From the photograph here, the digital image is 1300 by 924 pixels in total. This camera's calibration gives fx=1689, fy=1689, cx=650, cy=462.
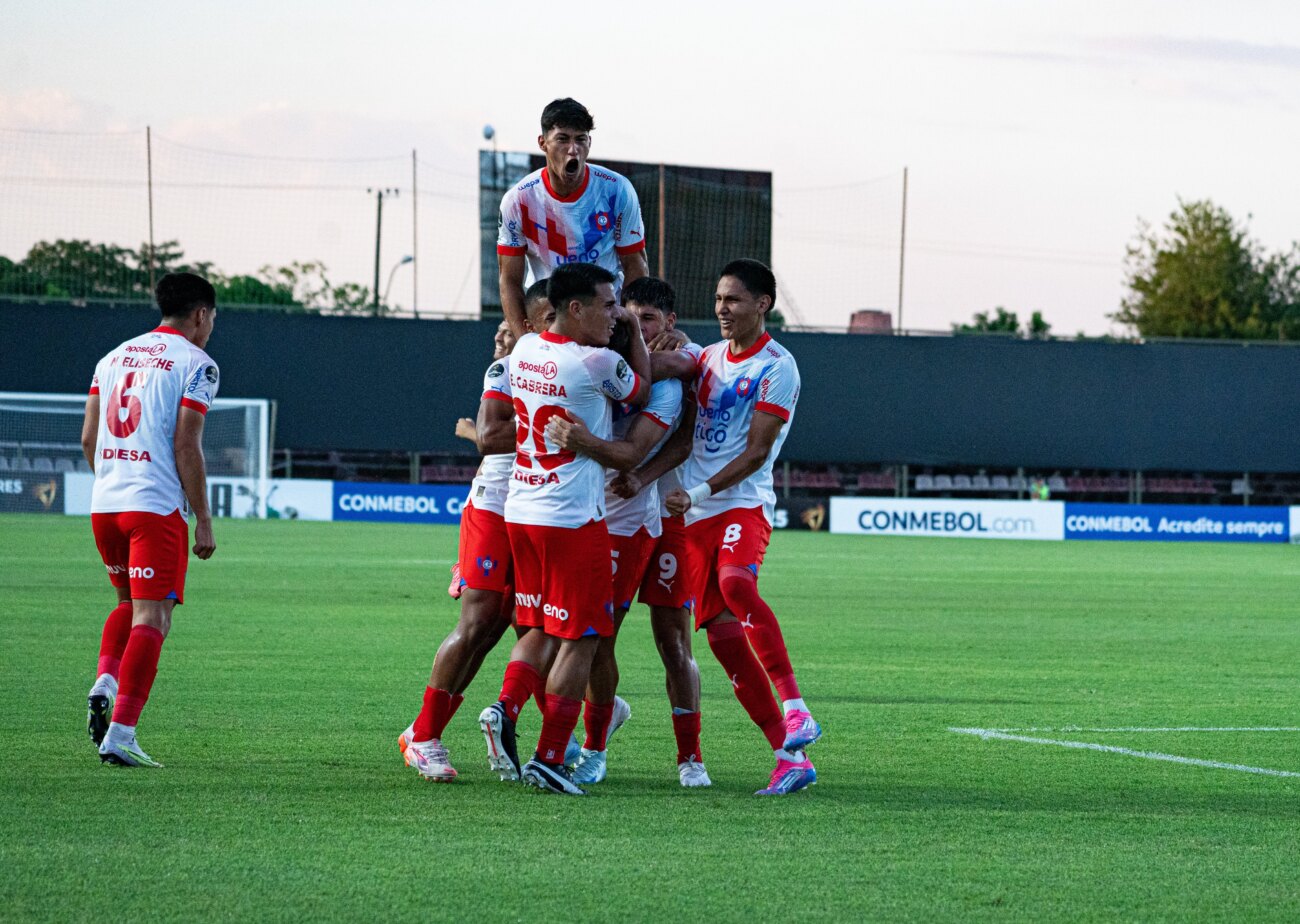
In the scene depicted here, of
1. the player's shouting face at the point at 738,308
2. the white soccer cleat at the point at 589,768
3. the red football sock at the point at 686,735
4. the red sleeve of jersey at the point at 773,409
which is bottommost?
the white soccer cleat at the point at 589,768

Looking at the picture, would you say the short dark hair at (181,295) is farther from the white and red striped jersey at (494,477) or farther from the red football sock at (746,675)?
the red football sock at (746,675)

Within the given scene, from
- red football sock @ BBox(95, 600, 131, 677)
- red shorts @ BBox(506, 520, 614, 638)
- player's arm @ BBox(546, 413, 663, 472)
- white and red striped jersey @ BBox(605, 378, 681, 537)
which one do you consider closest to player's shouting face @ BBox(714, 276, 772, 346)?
white and red striped jersey @ BBox(605, 378, 681, 537)

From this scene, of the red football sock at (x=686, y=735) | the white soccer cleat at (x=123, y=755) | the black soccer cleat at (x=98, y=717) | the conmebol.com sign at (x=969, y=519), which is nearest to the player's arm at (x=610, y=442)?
the red football sock at (x=686, y=735)

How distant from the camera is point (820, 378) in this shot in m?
45.8

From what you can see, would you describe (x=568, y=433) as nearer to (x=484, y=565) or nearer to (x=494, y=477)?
(x=494, y=477)

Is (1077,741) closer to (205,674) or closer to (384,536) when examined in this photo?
(205,674)

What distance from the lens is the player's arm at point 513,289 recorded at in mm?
7266

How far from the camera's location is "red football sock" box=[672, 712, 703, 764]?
6.95 meters

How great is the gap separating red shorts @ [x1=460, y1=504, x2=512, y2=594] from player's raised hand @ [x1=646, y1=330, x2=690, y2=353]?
98 centimetres

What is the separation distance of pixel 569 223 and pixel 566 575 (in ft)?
5.53

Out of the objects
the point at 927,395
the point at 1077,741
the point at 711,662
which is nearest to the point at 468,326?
the point at 927,395

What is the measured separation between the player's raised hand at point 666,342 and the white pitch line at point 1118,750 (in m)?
2.61

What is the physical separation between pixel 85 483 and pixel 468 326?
36.5 ft

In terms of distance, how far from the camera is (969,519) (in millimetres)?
40656
